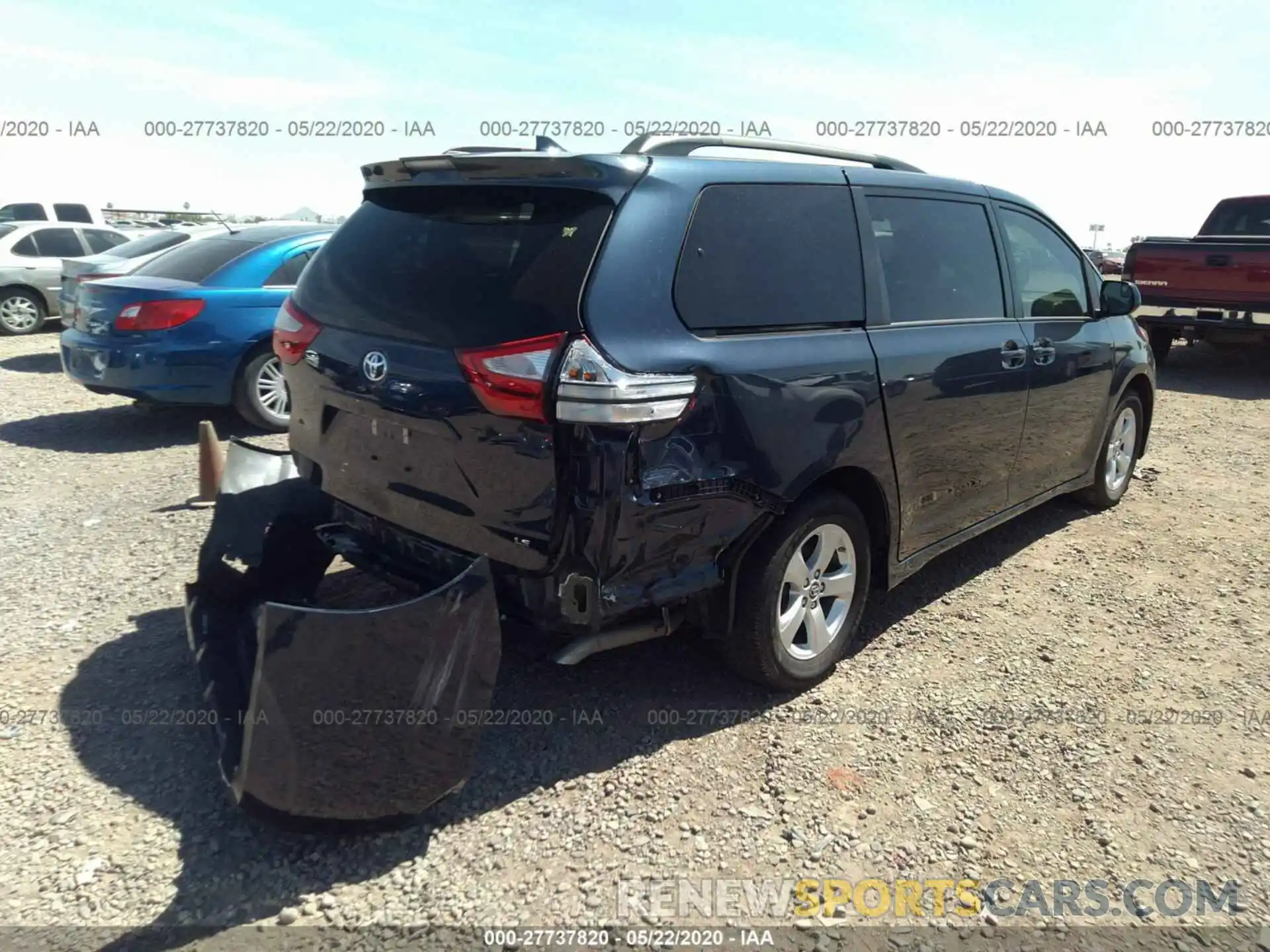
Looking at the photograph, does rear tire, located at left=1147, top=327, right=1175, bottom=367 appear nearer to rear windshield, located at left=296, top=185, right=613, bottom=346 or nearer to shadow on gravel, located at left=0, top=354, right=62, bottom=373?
rear windshield, located at left=296, top=185, right=613, bottom=346

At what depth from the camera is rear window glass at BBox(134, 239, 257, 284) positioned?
698 cm

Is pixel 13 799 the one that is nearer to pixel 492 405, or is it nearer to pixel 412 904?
pixel 412 904

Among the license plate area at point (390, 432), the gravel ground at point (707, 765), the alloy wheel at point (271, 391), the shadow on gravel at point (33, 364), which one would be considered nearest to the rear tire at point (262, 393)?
the alloy wheel at point (271, 391)

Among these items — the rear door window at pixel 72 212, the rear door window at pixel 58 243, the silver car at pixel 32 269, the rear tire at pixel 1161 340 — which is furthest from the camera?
the rear door window at pixel 72 212

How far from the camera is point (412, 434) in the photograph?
2.87 metres

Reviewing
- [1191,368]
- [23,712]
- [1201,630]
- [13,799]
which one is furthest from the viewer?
[1191,368]

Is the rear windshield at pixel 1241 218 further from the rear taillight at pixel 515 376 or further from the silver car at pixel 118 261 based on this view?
the rear taillight at pixel 515 376

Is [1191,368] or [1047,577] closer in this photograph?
[1047,577]

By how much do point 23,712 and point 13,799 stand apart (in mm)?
537

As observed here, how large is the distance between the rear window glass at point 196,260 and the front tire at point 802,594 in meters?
5.59

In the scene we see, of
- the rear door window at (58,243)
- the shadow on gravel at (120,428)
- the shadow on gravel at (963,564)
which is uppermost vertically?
the rear door window at (58,243)

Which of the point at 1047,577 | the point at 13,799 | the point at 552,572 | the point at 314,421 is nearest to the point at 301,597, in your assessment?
the point at 314,421

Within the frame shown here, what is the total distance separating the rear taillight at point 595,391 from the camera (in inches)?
99.3

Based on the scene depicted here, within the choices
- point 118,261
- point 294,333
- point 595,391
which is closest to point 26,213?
point 118,261
